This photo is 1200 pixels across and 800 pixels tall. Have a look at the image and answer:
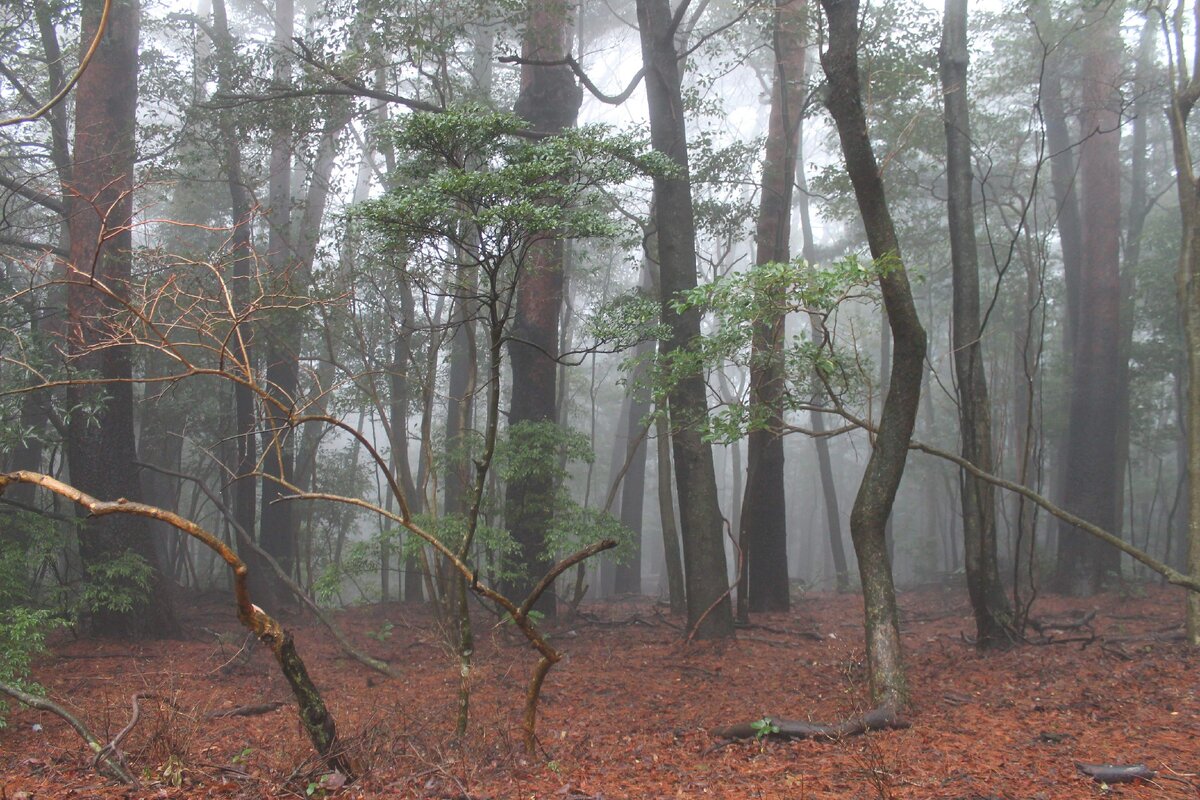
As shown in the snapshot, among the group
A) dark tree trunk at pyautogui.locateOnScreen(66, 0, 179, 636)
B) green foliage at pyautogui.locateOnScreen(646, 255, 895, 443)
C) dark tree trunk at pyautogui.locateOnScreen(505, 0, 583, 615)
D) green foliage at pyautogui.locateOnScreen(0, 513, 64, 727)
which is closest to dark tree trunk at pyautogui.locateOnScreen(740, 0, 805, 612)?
dark tree trunk at pyautogui.locateOnScreen(505, 0, 583, 615)

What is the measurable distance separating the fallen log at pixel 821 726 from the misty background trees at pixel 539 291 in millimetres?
578

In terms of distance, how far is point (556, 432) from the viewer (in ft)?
33.2

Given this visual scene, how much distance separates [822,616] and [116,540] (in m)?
9.69

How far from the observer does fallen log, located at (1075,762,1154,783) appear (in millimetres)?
4121

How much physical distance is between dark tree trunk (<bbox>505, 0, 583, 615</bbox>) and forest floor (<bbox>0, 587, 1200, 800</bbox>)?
1.26m

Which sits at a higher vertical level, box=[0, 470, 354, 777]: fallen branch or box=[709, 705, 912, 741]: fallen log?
box=[0, 470, 354, 777]: fallen branch

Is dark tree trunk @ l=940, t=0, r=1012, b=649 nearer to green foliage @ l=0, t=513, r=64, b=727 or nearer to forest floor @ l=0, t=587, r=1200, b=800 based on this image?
forest floor @ l=0, t=587, r=1200, b=800

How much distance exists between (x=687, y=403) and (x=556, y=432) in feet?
7.22

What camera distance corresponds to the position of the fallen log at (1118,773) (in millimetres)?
4121

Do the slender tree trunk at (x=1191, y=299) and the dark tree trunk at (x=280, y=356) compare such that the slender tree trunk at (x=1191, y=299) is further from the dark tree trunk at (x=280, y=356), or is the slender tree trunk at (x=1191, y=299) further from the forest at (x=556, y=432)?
the dark tree trunk at (x=280, y=356)

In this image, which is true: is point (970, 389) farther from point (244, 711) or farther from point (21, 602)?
point (21, 602)

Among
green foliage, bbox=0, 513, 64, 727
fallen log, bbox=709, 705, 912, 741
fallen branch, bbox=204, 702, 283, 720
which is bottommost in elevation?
fallen branch, bbox=204, 702, 283, 720

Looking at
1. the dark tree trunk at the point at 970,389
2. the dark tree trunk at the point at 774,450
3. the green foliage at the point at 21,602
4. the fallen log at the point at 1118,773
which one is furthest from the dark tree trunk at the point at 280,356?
the fallen log at the point at 1118,773

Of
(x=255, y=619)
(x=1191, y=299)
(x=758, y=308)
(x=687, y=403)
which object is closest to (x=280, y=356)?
(x=687, y=403)
